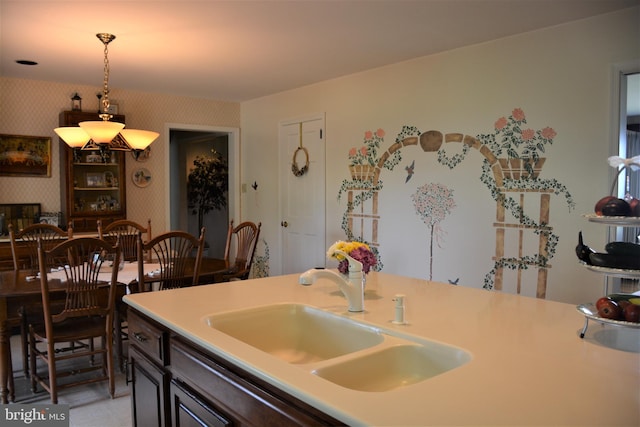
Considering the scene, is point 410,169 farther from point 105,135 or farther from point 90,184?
point 90,184

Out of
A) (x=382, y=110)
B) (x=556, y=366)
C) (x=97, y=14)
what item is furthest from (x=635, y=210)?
(x=382, y=110)

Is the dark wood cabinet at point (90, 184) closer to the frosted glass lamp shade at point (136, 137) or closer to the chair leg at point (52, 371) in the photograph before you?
the frosted glass lamp shade at point (136, 137)

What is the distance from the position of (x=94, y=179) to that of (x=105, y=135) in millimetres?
2210

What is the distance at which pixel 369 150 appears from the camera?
4801mm

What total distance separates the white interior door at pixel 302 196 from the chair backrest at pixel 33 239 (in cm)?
241

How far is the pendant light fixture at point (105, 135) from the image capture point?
11.0 feet

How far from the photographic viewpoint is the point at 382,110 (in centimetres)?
467

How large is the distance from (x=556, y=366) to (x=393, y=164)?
3.44 m

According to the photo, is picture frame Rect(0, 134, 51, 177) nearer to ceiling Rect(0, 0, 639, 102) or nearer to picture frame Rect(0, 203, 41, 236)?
picture frame Rect(0, 203, 41, 236)

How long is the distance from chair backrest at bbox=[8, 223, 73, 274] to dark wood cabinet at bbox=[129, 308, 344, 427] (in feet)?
6.84

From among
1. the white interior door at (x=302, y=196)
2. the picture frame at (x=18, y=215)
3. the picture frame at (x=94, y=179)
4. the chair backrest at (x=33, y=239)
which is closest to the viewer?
the chair backrest at (x=33, y=239)

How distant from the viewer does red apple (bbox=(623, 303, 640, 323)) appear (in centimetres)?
130

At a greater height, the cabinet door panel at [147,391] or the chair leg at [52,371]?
the cabinet door panel at [147,391]

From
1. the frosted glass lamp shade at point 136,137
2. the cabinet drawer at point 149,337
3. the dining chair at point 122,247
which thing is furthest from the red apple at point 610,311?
the frosted glass lamp shade at point 136,137
